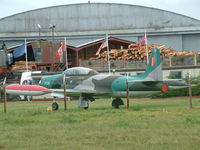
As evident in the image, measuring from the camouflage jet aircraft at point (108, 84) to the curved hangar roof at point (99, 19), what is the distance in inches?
1776

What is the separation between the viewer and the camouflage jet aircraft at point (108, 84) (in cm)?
2448

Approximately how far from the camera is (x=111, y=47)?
62.8 meters

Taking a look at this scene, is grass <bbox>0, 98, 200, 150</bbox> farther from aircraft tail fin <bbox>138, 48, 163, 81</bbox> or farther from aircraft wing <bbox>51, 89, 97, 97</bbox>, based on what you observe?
aircraft wing <bbox>51, 89, 97, 97</bbox>

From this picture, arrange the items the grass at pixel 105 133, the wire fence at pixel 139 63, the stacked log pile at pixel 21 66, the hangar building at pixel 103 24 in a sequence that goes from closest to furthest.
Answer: the grass at pixel 105 133, the wire fence at pixel 139 63, the stacked log pile at pixel 21 66, the hangar building at pixel 103 24

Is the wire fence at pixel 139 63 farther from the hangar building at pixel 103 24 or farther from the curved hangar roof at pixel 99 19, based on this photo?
the curved hangar roof at pixel 99 19

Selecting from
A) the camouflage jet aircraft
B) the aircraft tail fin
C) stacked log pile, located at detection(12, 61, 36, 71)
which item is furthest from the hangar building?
the aircraft tail fin

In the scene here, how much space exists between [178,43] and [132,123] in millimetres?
53100

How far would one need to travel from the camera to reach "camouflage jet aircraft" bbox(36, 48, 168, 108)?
964 inches

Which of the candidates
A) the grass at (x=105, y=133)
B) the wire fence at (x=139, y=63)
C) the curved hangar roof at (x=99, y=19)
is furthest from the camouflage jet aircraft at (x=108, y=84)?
the curved hangar roof at (x=99, y=19)

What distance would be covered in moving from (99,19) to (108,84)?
49.3 m

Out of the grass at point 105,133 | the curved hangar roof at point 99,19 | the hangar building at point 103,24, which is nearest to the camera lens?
the grass at point 105,133

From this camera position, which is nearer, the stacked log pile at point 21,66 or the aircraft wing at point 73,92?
the aircraft wing at point 73,92

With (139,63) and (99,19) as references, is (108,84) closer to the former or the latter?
(139,63)

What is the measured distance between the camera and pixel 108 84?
25266mm
